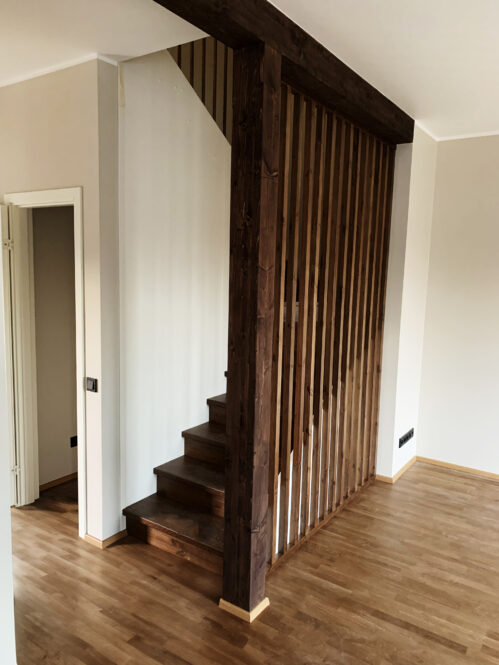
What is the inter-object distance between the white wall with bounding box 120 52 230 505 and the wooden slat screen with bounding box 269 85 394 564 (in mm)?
664

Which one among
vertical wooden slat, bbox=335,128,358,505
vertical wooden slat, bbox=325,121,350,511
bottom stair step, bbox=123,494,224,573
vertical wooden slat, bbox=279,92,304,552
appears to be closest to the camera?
vertical wooden slat, bbox=279,92,304,552

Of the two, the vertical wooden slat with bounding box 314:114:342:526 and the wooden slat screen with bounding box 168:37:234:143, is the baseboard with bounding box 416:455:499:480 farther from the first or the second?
the wooden slat screen with bounding box 168:37:234:143

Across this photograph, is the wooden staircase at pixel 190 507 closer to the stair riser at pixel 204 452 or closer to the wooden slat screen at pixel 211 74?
the stair riser at pixel 204 452

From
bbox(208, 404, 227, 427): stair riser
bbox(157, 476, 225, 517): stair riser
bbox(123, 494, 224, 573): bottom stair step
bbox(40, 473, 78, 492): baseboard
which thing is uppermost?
bbox(208, 404, 227, 427): stair riser

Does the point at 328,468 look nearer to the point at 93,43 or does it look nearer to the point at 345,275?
the point at 345,275

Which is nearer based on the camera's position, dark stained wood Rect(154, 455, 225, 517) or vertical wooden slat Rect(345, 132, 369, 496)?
dark stained wood Rect(154, 455, 225, 517)

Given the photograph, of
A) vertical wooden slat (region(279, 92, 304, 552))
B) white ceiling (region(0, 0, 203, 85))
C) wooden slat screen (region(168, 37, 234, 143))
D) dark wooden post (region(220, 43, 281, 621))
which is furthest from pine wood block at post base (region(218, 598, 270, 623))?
wooden slat screen (region(168, 37, 234, 143))

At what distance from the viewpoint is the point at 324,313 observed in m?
3.06

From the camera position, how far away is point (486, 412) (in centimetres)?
413

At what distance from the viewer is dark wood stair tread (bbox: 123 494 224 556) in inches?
110

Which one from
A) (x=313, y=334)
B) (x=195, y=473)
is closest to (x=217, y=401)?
(x=195, y=473)

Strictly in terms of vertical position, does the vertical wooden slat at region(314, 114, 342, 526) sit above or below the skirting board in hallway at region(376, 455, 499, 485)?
above

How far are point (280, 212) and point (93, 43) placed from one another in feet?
4.02

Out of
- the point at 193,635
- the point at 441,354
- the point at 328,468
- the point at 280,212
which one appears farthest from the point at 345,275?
the point at 193,635
